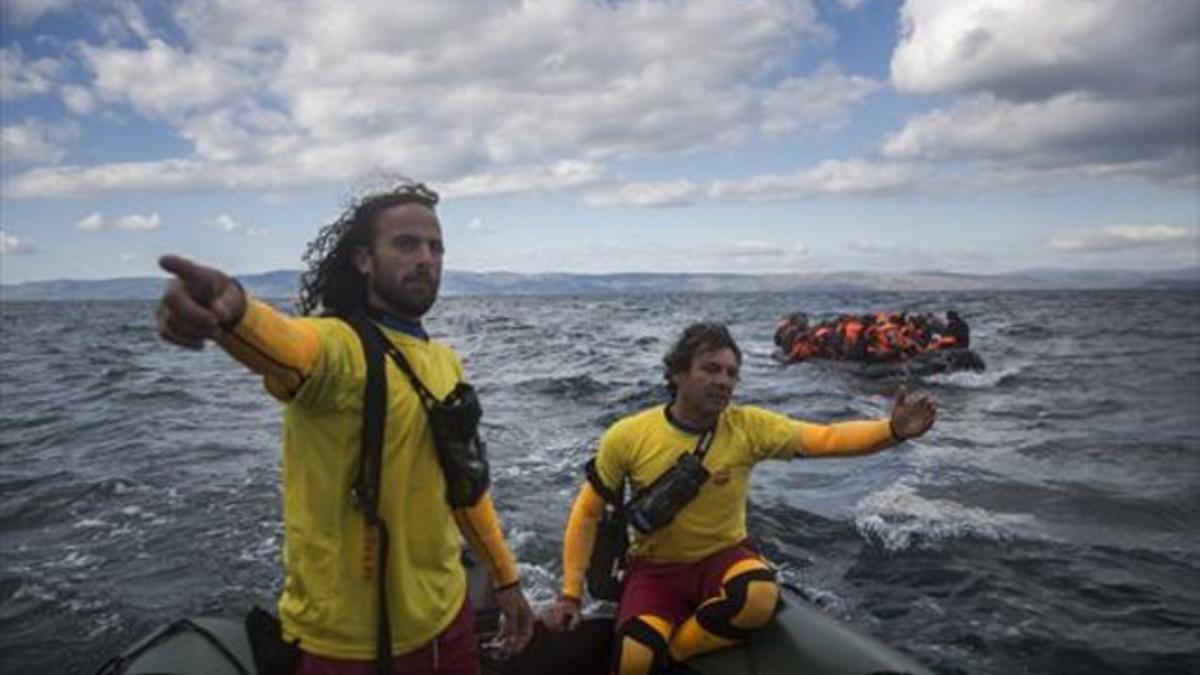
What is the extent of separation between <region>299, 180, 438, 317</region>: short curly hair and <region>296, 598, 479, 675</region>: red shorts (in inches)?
44.3

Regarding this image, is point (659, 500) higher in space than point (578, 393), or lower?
higher

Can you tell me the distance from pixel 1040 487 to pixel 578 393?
1205 centimetres

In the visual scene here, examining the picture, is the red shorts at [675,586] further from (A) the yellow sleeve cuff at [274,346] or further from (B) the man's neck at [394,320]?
(A) the yellow sleeve cuff at [274,346]


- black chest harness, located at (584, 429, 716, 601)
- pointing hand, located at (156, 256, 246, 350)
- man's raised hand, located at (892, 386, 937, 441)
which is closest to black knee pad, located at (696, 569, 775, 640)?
black chest harness, located at (584, 429, 716, 601)

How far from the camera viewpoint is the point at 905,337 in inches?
1039

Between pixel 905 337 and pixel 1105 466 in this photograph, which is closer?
pixel 1105 466

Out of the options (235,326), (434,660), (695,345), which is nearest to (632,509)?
(695,345)

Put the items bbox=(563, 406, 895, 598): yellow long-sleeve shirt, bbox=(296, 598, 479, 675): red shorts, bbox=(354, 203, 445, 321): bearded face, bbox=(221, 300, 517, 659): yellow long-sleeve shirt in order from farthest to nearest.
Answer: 1. bbox=(563, 406, 895, 598): yellow long-sleeve shirt
2. bbox=(354, 203, 445, 321): bearded face
3. bbox=(296, 598, 479, 675): red shorts
4. bbox=(221, 300, 517, 659): yellow long-sleeve shirt

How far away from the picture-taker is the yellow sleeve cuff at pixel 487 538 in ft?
11.5

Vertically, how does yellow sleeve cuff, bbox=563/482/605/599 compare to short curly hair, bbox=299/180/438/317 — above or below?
below

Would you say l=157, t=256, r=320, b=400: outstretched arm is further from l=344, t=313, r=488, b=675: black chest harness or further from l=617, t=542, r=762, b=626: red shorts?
l=617, t=542, r=762, b=626: red shorts

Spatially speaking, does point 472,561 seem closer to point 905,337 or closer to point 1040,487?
point 1040,487

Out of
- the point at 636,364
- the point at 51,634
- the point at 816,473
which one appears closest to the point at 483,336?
the point at 636,364

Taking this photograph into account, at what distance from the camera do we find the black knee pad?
4.83m
